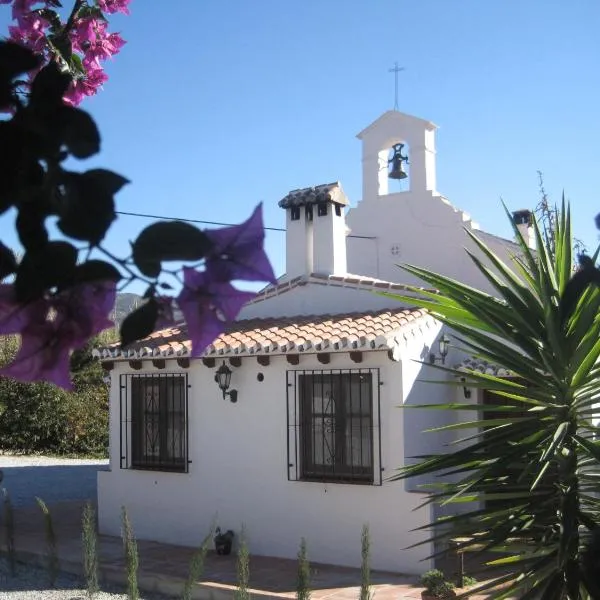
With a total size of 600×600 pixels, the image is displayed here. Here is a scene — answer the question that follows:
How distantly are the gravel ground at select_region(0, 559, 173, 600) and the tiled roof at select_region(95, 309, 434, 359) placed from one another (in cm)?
243

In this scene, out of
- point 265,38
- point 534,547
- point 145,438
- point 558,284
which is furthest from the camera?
point 145,438

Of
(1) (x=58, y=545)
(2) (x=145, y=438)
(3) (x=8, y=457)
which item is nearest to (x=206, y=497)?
(2) (x=145, y=438)

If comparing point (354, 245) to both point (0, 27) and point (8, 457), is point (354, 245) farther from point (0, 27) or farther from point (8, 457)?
point (0, 27)

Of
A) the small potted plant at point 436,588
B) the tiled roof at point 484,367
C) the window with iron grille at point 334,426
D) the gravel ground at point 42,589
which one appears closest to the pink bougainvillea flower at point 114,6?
the small potted plant at point 436,588

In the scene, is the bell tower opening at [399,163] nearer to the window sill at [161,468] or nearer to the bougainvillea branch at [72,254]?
the window sill at [161,468]

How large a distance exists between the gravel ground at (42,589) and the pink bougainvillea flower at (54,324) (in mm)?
7170

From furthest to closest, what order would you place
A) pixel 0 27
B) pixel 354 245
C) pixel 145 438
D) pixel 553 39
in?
pixel 354 245, pixel 145 438, pixel 553 39, pixel 0 27

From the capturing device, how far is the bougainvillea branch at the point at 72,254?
2.29 feet

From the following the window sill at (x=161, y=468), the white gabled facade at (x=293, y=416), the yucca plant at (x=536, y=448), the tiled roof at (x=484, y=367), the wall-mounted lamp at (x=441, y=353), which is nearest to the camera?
the yucca plant at (x=536, y=448)

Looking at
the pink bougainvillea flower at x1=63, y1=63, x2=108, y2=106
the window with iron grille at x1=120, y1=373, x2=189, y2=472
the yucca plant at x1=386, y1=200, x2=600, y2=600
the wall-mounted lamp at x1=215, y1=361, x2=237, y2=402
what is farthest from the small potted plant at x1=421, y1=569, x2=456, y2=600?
the pink bougainvillea flower at x1=63, y1=63, x2=108, y2=106

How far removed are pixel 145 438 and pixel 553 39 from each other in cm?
716

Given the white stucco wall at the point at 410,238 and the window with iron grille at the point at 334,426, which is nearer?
the window with iron grille at the point at 334,426

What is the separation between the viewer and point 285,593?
7.26 meters

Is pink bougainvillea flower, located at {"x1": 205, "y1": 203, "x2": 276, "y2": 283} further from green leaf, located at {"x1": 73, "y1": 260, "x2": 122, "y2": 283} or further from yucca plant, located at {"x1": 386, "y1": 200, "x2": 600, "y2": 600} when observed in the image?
yucca plant, located at {"x1": 386, "y1": 200, "x2": 600, "y2": 600}
